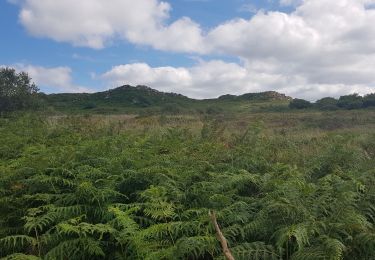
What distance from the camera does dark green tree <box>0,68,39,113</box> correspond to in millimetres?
30875

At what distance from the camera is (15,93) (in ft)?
102

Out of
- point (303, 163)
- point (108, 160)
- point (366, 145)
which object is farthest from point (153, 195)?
point (366, 145)

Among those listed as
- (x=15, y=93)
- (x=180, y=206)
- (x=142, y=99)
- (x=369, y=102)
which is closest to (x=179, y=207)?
(x=180, y=206)

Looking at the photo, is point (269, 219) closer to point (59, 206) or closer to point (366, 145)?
point (59, 206)

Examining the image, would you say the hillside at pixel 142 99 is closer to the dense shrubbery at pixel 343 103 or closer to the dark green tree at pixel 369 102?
the dense shrubbery at pixel 343 103

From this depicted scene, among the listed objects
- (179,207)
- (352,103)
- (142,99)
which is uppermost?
(142,99)

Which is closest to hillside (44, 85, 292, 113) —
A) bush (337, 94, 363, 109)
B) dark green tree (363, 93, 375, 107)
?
bush (337, 94, 363, 109)

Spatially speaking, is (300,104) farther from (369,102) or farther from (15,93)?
(15,93)

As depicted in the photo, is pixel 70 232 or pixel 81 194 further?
pixel 81 194

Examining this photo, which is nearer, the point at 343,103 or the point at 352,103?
the point at 352,103

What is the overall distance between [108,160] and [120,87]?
8063 cm

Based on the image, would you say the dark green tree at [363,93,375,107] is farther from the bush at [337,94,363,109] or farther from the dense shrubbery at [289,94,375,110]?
the bush at [337,94,363,109]

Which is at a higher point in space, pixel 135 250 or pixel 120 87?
pixel 120 87

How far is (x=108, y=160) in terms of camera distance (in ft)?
25.1
